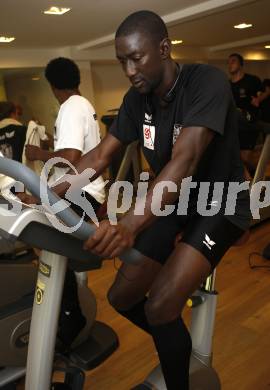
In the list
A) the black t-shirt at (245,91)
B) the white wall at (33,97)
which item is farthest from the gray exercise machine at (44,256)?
the white wall at (33,97)

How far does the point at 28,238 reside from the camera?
811 mm

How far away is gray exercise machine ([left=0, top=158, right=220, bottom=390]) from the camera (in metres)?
0.79

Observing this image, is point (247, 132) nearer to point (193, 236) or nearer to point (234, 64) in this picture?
point (234, 64)

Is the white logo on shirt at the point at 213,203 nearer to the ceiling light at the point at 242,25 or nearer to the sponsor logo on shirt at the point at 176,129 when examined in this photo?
the sponsor logo on shirt at the point at 176,129

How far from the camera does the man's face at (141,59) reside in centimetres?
116

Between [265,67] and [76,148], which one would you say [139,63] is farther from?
[265,67]

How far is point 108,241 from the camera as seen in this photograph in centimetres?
87

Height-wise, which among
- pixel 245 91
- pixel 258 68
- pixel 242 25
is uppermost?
→ pixel 242 25

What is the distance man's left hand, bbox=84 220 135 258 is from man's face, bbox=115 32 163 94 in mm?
549

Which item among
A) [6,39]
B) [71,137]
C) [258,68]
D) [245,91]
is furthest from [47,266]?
[258,68]

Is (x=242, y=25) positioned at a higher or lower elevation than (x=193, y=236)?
higher

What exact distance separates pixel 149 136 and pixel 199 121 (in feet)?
1.02

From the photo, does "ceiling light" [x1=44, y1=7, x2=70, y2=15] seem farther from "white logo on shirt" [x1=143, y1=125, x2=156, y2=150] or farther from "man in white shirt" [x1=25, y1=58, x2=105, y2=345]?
"white logo on shirt" [x1=143, y1=125, x2=156, y2=150]

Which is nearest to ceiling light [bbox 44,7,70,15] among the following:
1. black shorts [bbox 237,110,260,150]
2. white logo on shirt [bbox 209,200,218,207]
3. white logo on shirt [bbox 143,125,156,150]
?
black shorts [bbox 237,110,260,150]
